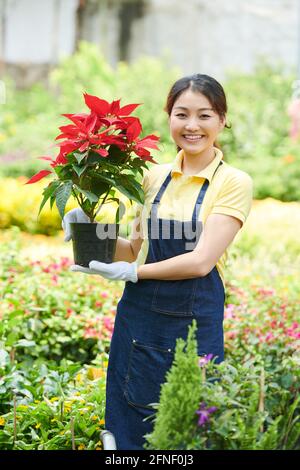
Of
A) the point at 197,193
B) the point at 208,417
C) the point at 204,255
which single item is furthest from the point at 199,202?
the point at 208,417

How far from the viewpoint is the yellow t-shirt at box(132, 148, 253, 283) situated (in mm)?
2205

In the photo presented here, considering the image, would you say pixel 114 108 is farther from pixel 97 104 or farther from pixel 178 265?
pixel 178 265

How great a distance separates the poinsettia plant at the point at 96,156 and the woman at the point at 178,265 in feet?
0.39

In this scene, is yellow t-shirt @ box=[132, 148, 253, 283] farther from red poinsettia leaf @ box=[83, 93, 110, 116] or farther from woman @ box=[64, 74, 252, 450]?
red poinsettia leaf @ box=[83, 93, 110, 116]

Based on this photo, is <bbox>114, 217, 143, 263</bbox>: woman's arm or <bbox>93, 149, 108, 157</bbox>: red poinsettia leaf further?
<bbox>114, 217, 143, 263</bbox>: woman's arm

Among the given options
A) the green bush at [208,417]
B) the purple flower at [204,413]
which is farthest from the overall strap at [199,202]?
the purple flower at [204,413]

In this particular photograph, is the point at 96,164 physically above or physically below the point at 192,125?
below

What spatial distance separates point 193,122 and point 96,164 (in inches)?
12.5

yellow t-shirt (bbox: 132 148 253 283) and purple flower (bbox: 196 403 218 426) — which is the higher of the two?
yellow t-shirt (bbox: 132 148 253 283)

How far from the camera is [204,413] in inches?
67.0

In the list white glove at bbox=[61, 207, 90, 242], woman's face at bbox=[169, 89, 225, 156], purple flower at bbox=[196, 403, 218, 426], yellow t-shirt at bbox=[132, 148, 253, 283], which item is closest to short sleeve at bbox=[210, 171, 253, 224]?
yellow t-shirt at bbox=[132, 148, 253, 283]

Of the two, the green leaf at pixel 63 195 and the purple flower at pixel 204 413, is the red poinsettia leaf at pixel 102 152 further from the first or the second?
the purple flower at pixel 204 413

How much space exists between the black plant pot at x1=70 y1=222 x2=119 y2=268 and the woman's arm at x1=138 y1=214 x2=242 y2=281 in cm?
14

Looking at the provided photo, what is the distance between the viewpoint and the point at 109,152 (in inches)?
88.6
